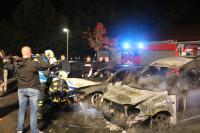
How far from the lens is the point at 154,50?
31.2 m

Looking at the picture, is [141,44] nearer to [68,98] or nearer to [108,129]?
[68,98]

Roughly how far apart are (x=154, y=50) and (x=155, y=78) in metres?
21.5

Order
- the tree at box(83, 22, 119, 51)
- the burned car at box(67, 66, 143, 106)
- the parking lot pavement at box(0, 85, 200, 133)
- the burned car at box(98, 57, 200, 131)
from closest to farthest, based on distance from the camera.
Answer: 1. the burned car at box(98, 57, 200, 131)
2. the parking lot pavement at box(0, 85, 200, 133)
3. the burned car at box(67, 66, 143, 106)
4. the tree at box(83, 22, 119, 51)

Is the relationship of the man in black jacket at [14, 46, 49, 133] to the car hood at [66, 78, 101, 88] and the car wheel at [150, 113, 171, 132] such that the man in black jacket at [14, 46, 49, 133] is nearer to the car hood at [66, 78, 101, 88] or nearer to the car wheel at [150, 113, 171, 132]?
the car wheel at [150, 113, 171, 132]

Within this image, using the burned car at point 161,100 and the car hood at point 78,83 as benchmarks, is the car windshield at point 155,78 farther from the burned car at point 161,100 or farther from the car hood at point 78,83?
the car hood at point 78,83

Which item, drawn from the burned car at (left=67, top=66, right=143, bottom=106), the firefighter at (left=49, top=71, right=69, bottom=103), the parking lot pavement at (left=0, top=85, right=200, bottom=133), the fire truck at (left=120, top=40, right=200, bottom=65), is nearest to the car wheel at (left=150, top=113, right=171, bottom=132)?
the parking lot pavement at (left=0, top=85, right=200, bottom=133)

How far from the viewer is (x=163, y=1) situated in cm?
5353

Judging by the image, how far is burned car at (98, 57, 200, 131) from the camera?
28.2ft

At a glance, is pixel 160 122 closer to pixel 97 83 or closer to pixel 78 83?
pixel 97 83

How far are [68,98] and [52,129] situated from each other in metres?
2.99

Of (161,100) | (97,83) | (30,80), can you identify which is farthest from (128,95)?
(97,83)

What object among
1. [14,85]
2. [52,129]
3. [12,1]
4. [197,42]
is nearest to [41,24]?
[12,1]

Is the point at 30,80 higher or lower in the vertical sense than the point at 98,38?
lower

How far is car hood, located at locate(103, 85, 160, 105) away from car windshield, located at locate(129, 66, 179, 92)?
30 cm
